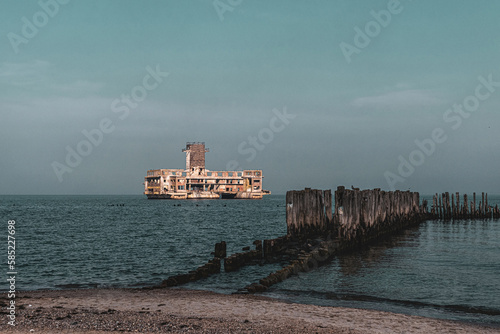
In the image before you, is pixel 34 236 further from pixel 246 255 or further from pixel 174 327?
pixel 174 327

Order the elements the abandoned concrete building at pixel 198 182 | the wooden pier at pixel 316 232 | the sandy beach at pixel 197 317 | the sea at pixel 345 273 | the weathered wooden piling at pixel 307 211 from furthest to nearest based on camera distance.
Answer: the abandoned concrete building at pixel 198 182
the weathered wooden piling at pixel 307 211
the wooden pier at pixel 316 232
the sea at pixel 345 273
the sandy beach at pixel 197 317

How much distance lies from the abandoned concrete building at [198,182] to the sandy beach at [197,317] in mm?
149523

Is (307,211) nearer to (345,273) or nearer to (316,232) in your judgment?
(316,232)

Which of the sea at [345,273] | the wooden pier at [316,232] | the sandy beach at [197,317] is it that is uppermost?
the wooden pier at [316,232]

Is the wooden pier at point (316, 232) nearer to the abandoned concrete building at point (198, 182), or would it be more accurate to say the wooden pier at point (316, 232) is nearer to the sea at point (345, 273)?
the sea at point (345, 273)

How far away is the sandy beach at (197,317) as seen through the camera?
31.8ft

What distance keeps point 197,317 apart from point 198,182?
154 m

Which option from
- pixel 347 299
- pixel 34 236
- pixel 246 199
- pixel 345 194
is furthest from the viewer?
pixel 246 199

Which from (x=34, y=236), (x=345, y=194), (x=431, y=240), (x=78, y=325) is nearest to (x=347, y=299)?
(x=78, y=325)

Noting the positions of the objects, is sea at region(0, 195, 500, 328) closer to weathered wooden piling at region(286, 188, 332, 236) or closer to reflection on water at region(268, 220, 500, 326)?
reflection on water at region(268, 220, 500, 326)

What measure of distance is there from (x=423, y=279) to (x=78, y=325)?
466 inches

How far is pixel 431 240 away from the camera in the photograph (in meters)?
30.7

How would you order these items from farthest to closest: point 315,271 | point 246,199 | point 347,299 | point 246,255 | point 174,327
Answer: point 246,199, point 246,255, point 315,271, point 347,299, point 174,327

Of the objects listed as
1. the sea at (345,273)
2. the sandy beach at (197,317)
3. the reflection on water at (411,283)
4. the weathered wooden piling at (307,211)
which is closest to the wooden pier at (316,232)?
the weathered wooden piling at (307,211)
